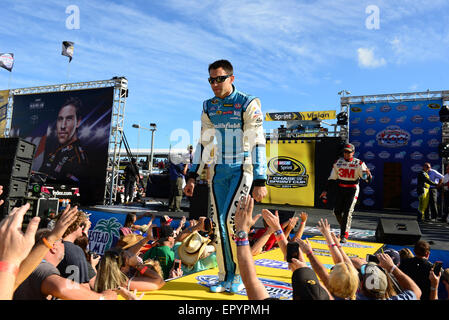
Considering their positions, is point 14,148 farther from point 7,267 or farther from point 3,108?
point 3,108

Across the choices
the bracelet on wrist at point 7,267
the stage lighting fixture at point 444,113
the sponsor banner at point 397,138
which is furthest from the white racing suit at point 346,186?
the sponsor banner at point 397,138

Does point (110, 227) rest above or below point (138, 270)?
below

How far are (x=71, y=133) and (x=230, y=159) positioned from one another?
1309 cm

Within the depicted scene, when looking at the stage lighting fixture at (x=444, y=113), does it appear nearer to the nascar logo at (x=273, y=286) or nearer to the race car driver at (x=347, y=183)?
the race car driver at (x=347, y=183)

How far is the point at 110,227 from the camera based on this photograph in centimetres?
793

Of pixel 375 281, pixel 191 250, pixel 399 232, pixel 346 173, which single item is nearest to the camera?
pixel 375 281

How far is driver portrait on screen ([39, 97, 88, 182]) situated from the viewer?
1362 centimetres

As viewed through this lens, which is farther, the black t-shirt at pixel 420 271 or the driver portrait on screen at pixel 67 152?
the driver portrait on screen at pixel 67 152

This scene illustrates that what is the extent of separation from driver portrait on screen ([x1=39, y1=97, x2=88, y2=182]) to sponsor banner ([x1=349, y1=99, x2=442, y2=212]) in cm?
1157

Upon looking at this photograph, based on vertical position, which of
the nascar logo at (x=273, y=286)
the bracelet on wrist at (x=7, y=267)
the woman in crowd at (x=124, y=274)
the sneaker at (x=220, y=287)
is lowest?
the nascar logo at (x=273, y=286)

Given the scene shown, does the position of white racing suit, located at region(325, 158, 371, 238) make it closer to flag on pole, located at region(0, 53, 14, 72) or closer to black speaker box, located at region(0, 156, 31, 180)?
black speaker box, located at region(0, 156, 31, 180)

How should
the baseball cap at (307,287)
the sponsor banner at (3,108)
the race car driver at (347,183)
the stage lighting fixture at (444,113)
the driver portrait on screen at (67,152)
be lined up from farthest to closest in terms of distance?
the sponsor banner at (3,108), the driver portrait on screen at (67,152), the stage lighting fixture at (444,113), the race car driver at (347,183), the baseball cap at (307,287)

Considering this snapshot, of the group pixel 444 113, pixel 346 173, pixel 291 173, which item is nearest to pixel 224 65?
pixel 346 173

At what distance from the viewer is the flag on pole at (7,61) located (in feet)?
56.1
